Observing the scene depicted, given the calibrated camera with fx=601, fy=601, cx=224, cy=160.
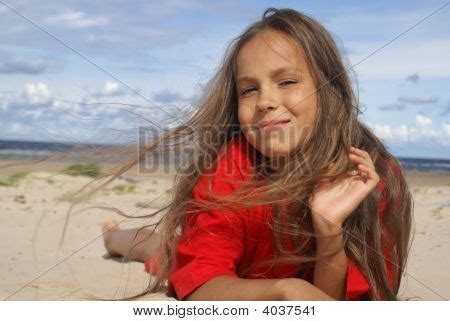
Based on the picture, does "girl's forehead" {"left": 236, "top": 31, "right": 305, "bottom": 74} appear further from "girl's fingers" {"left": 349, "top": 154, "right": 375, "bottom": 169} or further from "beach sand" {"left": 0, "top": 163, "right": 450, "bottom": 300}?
"beach sand" {"left": 0, "top": 163, "right": 450, "bottom": 300}

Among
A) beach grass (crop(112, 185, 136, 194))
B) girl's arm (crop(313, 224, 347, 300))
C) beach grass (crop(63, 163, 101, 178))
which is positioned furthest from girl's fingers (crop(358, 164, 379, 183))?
beach grass (crop(112, 185, 136, 194))

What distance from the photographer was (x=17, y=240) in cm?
412

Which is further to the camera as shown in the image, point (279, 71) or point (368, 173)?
point (279, 71)

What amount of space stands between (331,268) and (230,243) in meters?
0.39

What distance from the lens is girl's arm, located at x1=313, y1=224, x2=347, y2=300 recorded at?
7.11 feet

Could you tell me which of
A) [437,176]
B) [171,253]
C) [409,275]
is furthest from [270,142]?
[437,176]

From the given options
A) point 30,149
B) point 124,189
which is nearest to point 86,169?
point 30,149

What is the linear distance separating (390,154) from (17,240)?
8.66ft

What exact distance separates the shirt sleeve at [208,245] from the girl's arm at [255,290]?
0.03 metres

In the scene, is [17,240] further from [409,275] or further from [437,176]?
[437,176]
